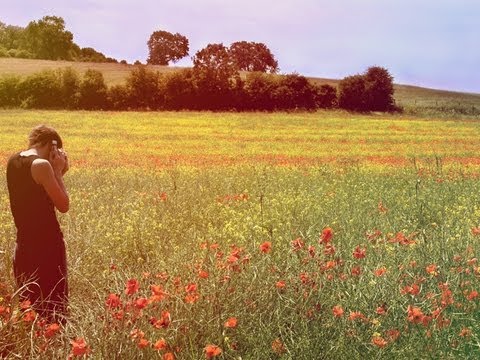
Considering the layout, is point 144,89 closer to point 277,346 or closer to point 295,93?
point 295,93

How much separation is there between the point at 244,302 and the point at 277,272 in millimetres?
484

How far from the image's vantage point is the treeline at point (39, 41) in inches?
1512

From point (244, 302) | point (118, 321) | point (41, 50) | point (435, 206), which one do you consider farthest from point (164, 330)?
point (41, 50)

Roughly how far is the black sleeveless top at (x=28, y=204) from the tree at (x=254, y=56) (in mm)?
49091

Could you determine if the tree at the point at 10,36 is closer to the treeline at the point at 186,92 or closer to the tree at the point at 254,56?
the treeline at the point at 186,92

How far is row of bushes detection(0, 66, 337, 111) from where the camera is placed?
3772cm

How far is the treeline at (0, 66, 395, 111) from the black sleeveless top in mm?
33209

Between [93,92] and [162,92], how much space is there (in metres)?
4.15

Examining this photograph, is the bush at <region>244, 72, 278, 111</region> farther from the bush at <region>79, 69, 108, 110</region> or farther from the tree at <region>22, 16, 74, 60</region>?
the tree at <region>22, 16, 74, 60</region>

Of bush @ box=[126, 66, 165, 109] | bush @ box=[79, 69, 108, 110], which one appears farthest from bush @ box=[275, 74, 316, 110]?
bush @ box=[79, 69, 108, 110]

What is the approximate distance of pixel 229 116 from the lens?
36.8 meters

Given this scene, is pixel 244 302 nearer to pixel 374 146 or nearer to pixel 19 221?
pixel 19 221

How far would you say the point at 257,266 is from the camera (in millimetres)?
5387

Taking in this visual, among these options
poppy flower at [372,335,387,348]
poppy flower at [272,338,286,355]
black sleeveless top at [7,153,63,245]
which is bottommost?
poppy flower at [272,338,286,355]
